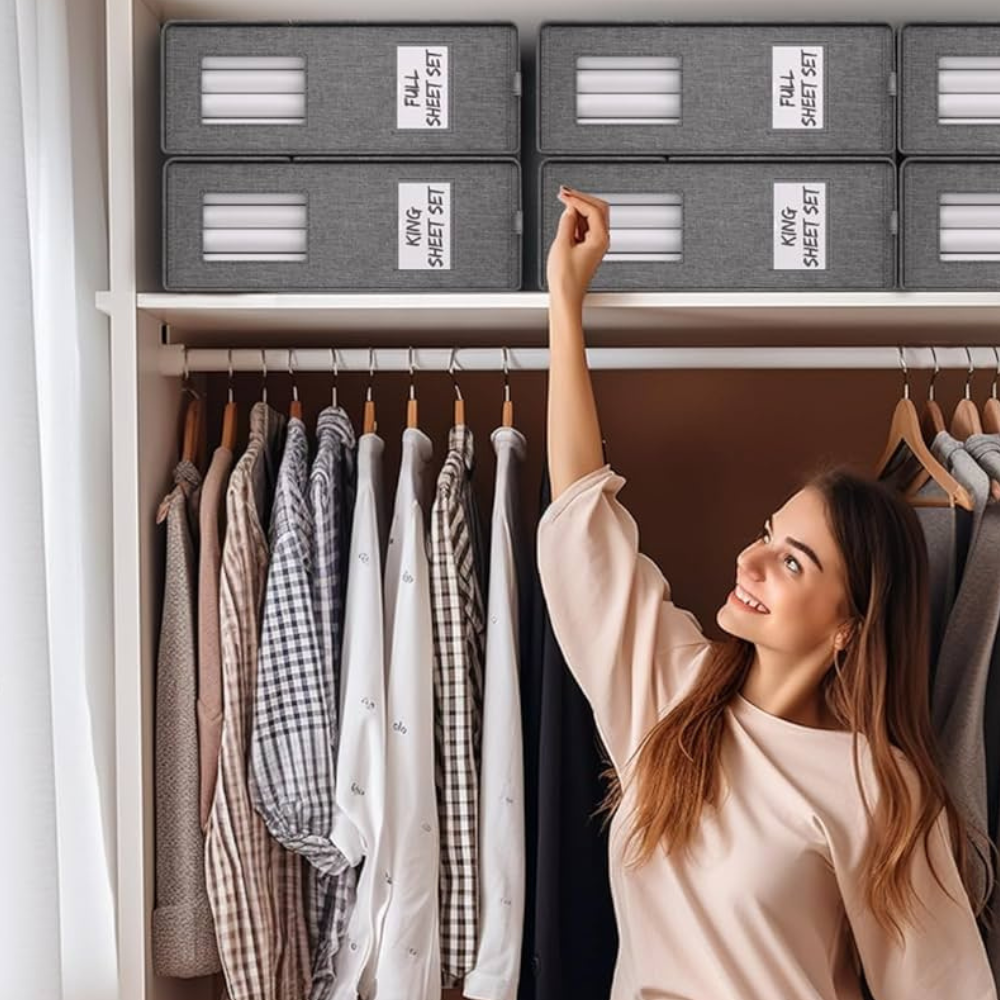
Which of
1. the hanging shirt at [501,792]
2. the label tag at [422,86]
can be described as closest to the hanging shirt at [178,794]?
the hanging shirt at [501,792]

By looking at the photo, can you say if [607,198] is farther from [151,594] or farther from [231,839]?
[231,839]

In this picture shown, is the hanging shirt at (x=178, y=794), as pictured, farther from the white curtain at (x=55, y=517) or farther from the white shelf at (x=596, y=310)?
the white shelf at (x=596, y=310)

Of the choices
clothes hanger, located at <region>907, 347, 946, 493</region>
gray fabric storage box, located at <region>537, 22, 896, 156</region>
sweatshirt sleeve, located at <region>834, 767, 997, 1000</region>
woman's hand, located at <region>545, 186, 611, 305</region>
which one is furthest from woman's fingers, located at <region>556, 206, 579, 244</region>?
sweatshirt sleeve, located at <region>834, 767, 997, 1000</region>

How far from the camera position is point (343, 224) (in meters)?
1.65

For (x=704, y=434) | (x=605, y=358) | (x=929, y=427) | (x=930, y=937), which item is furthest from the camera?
(x=704, y=434)

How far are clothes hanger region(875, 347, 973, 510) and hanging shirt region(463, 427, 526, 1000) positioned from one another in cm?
53

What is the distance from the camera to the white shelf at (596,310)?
164cm

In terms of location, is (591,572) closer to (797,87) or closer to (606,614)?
(606,614)

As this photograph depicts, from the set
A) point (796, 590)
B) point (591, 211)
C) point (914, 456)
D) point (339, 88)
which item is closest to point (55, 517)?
point (339, 88)

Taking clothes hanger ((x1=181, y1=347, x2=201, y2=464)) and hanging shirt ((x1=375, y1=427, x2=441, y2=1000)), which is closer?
hanging shirt ((x1=375, y1=427, x2=441, y2=1000))

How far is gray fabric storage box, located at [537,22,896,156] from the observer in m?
1.65

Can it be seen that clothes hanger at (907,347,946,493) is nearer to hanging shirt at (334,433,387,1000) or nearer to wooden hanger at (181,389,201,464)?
hanging shirt at (334,433,387,1000)

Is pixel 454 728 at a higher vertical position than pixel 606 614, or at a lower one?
lower

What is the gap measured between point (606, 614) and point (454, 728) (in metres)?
0.24
